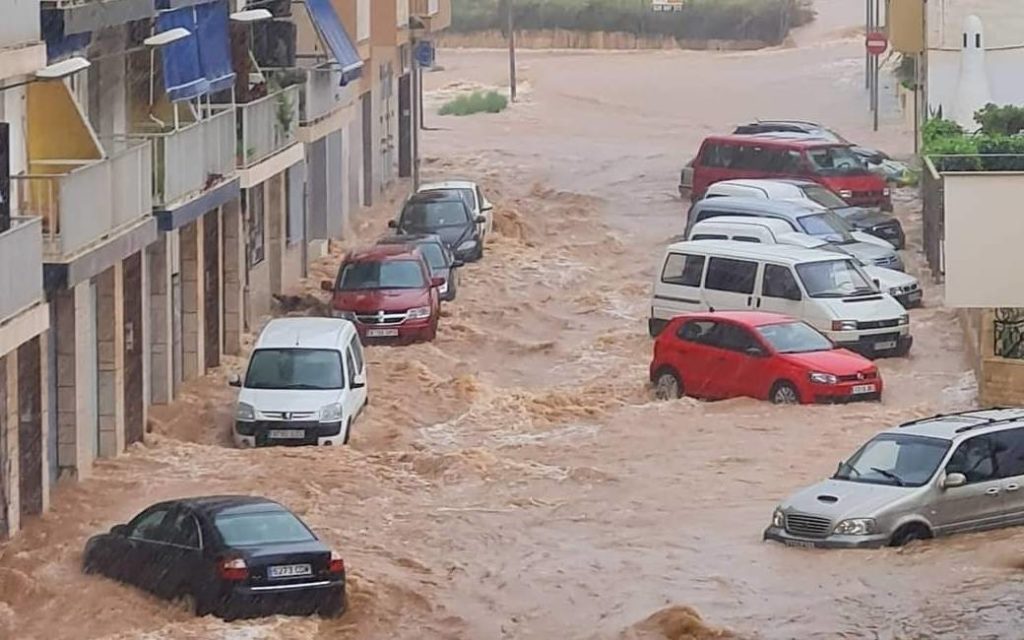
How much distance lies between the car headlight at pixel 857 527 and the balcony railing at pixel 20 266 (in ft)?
27.0

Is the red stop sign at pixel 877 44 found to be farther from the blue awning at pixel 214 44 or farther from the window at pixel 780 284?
the blue awning at pixel 214 44

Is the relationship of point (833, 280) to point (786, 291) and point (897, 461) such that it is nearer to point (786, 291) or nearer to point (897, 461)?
point (786, 291)

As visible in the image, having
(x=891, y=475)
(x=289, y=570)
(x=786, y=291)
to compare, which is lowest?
(x=289, y=570)

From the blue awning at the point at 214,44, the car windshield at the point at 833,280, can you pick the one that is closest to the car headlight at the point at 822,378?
the car windshield at the point at 833,280

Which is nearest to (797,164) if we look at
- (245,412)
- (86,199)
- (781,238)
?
(781,238)

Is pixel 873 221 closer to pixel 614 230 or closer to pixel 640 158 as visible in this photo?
pixel 614 230

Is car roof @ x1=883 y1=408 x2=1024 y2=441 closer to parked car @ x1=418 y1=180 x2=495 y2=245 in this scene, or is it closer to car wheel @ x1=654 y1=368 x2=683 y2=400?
car wheel @ x1=654 y1=368 x2=683 y2=400

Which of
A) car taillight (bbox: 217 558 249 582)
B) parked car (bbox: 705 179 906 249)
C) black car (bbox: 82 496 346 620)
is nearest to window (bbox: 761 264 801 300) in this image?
parked car (bbox: 705 179 906 249)

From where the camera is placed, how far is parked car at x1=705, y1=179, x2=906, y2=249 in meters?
43.8

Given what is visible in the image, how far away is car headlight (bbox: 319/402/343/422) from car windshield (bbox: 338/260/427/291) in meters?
7.93

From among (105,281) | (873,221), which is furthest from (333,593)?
(873,221)

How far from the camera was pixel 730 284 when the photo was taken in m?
35.2

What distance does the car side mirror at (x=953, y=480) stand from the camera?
22.2 metres

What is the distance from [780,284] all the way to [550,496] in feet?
29.5
